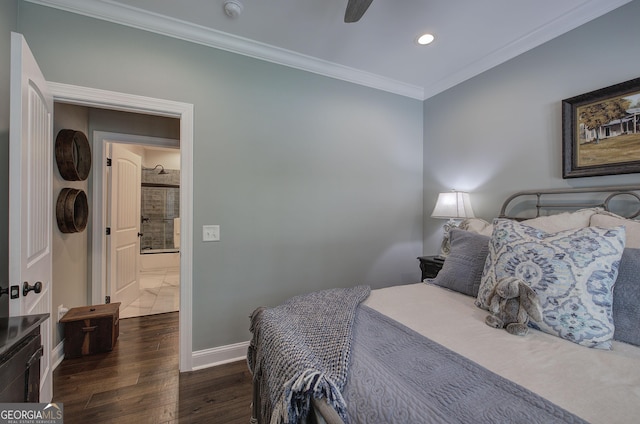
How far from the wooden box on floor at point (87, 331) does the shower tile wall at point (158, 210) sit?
13.0 feet

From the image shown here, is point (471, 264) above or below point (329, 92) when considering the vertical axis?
below

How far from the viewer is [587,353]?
1.06m

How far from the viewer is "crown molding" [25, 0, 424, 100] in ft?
6.22

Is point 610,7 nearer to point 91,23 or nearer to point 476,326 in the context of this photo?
point 476,326

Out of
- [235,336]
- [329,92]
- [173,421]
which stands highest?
[329,92]

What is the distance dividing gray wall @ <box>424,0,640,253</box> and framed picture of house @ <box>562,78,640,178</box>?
0.24 ft

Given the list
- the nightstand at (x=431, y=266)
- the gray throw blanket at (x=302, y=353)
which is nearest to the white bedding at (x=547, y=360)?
the gray throw blanket at (x=302, y=353)

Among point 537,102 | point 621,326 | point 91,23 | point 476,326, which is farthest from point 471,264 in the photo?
point 91,23

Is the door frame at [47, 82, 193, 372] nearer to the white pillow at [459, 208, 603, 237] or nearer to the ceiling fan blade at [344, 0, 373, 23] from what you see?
the ceiling fan blade at [344, 0, 373, 23]

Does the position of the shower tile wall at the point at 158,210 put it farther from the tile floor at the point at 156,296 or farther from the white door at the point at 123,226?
the white door at the point at 123,226

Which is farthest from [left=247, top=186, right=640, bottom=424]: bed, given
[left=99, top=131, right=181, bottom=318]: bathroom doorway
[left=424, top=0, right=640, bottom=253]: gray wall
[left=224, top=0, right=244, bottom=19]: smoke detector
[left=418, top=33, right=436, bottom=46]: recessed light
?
[left=99, top=131, right=181, bottom=318]: bathroom doorway

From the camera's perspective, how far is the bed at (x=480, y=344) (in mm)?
775

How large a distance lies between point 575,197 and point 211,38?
309 centimetres

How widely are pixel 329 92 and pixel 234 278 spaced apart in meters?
2.01
